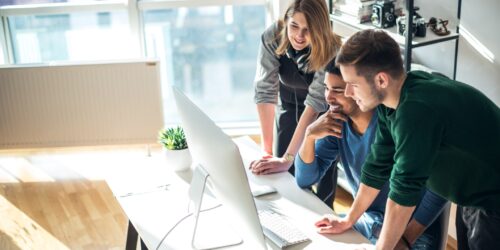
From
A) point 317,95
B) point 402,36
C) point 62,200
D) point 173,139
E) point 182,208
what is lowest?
point 62,200

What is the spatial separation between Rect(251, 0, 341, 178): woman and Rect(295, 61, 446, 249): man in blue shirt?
24cm

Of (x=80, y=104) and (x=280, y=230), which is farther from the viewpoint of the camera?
(x=80, y=104)

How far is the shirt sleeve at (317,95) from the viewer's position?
271 centimetres

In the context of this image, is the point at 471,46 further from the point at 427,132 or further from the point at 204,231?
the point at 204,231

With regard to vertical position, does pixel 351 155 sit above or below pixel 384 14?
below

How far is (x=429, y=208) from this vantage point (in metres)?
2.09

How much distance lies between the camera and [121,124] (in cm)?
449

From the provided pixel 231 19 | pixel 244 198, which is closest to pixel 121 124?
pixel 231 19

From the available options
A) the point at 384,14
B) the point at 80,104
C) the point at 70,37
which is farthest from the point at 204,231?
the point at 70,37

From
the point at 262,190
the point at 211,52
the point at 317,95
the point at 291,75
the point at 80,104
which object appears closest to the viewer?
the point at 262,190

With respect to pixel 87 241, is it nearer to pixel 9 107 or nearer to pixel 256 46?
pixel 9 107

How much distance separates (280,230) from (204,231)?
262 mm

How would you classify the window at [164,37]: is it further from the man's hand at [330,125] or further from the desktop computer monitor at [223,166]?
the desktop computer monitor at [223,166]

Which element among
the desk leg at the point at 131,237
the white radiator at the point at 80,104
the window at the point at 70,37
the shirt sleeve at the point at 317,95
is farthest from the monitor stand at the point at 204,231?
the window at the point at 70,37
